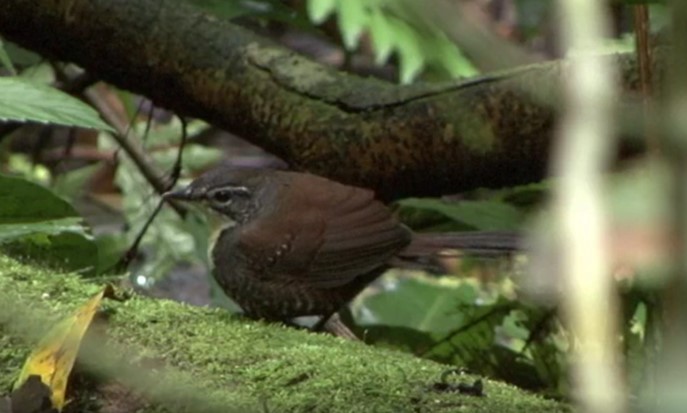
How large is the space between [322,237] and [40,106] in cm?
82

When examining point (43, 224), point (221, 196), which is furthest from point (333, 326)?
point (43, 224)

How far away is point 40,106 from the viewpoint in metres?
2.38

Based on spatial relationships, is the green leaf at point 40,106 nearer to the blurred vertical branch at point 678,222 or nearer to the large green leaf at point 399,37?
the large green leaf at point 399,37

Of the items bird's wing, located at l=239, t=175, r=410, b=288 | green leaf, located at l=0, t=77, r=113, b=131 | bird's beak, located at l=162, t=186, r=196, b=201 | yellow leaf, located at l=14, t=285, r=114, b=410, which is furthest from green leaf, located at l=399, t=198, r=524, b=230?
yellow leaf, located at l=14, t=285, r=114, b=410

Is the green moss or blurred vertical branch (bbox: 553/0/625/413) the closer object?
blurred vertical branch (bbox: 553/0/625/413)

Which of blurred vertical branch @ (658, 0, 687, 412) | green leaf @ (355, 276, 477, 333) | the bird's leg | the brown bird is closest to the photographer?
blurred vertical branch @ (658, 0, 687, 412)

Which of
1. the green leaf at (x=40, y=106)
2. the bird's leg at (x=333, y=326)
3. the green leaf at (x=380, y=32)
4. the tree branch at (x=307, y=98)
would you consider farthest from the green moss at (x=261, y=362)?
the green leaf at (x=380, y=32)

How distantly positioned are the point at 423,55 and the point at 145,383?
2389mm

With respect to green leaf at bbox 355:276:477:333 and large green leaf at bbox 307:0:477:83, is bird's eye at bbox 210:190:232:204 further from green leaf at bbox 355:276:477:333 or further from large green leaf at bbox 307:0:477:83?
green leaf at bbox 355:276:477:333

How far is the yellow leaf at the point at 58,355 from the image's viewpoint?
1.85 meters

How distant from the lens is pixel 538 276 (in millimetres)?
652

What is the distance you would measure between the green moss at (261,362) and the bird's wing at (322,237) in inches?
20.3

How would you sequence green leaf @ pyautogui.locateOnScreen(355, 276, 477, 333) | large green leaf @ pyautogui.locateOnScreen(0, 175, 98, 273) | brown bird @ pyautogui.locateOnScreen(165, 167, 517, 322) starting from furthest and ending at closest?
green leaf @ pyautogui.locateOnScreen(355, 276, 477, 333)
brown bird @ pyautogui.locateOnScreen(165, 167, 517, 322)
large green leaf @ pyautogui.locateOnScreen(0, 175, 98, 273)

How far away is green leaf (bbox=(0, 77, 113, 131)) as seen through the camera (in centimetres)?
231
